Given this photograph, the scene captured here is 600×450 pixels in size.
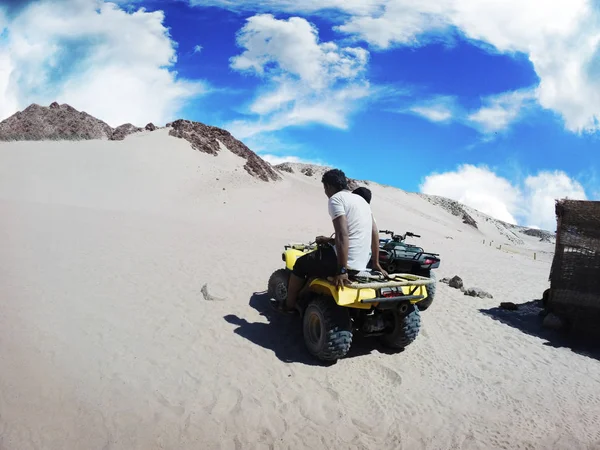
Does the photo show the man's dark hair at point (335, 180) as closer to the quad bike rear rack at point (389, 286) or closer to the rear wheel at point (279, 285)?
the quad bike rear rack at point (389, 286)

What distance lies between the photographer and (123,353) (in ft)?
16.3

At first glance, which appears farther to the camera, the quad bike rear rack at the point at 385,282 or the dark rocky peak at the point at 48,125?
the dark rocky peak at the point at 48,125

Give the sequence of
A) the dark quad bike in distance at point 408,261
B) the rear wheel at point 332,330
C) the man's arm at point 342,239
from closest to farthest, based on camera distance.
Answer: the man's arm at point 342,239 → the rear wheel at point 332,330 → the dark quad bike in distance at point 408,261

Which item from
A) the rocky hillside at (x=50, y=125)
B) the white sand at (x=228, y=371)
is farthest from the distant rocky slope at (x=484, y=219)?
the white sand at (x=228, y=371)

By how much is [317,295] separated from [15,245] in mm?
8419

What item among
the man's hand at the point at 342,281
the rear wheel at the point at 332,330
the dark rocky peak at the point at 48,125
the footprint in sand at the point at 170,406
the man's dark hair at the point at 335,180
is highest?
the dark rocky peak at the point at 48,125

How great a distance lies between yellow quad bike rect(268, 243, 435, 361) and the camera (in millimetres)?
4707

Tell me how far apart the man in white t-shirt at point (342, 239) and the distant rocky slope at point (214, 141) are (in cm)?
2967

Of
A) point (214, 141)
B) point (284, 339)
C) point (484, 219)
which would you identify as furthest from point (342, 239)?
point (484, 219)

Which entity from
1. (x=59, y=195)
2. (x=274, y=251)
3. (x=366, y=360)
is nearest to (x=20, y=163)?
(x=59, y=195)

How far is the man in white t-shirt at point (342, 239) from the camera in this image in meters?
4.57

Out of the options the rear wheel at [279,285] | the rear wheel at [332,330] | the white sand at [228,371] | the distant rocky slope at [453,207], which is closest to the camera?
the white sand at [228,371]

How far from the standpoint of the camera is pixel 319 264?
16.1 ft

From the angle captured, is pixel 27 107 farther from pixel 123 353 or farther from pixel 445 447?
pixel 445 447
